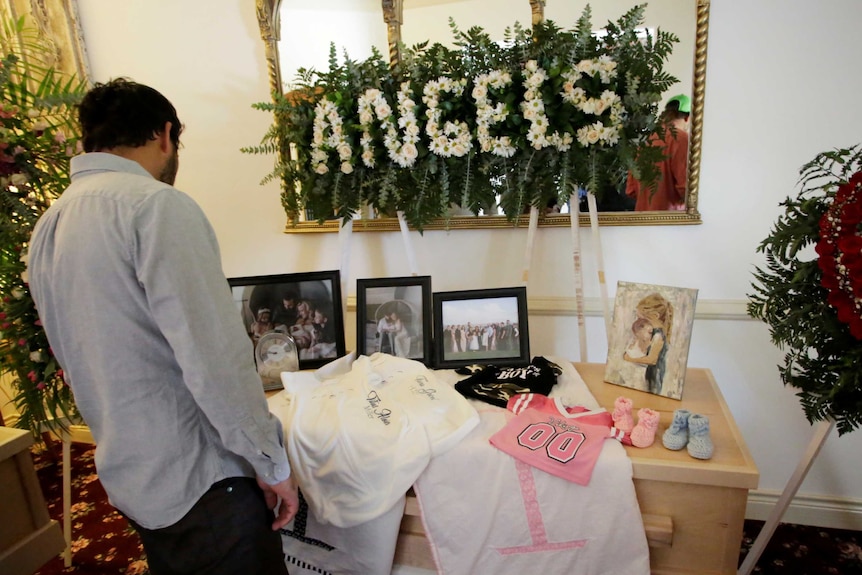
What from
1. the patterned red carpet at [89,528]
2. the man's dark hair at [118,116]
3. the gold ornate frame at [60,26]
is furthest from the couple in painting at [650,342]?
the gold ornate frame at [60,26]

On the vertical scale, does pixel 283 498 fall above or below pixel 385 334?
below

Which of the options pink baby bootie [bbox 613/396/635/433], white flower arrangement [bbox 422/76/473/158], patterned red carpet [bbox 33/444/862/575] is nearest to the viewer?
pink baby bootie [bbox 613/396/635/433]

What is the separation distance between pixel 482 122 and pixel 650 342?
0.84 meters

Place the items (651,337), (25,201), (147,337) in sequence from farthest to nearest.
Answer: (25,201), (651,337), (147,337)

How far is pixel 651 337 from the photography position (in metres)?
1.43

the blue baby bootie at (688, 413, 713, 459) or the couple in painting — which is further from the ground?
the couple in painting

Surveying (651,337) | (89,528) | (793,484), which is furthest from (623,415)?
(89,528)

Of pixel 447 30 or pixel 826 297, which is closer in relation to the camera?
pixel 826 297

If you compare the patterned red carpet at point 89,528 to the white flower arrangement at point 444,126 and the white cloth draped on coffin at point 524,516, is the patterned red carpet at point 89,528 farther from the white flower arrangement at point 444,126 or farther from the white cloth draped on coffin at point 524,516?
the white flower arrangement at point 444,126

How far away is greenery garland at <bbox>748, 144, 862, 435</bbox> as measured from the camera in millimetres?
971

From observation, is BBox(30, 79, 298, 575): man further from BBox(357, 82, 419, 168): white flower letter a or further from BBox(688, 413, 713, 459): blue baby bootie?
BBox(688, 413, 713, 459): blue baby bootie

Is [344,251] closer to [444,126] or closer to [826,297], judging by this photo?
[444,126]

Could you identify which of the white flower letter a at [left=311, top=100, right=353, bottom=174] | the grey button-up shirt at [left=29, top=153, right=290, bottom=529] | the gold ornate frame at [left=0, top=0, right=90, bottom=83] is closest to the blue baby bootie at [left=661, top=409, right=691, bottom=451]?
the grey button-up shirt at [left=29, top=153, right=290, bottom=529]

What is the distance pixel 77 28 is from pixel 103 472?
7.16 ft
